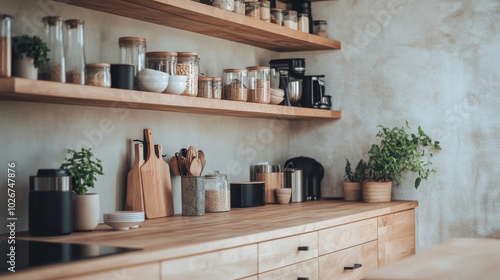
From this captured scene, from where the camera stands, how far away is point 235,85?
3295 mm

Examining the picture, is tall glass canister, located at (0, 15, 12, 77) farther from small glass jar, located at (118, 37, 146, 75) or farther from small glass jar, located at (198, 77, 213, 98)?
small glass jar, located at (198, 77, 213, 98)

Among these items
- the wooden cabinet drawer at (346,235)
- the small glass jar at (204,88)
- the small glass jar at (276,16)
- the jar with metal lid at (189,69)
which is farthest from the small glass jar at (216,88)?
the wooden cabinet drawer at (346,235)

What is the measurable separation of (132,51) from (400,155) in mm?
1867

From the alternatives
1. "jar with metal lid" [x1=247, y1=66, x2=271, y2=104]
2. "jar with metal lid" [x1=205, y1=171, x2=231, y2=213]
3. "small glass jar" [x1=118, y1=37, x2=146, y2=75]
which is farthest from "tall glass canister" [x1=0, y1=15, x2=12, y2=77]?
"jar with metal lid" [x1=247, y1=66, x2=271, y2=104]

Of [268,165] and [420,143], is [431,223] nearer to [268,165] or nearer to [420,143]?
[420,143]

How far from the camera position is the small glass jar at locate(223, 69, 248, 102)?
3.29 meters

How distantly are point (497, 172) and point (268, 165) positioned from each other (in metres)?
1.33

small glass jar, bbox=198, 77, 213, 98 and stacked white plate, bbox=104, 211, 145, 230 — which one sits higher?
small glass jar, bbox=198, 77, 213, 98

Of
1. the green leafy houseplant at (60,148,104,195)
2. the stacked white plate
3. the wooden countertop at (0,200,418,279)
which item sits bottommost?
the wooden countertop at (0,200,418,279)

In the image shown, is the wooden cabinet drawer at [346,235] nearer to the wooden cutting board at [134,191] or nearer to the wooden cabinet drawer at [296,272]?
the wooden cabinet drawer at [296,272]

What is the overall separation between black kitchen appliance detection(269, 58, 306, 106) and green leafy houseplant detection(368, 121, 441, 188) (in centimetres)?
58

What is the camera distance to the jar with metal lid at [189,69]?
2.93 meters

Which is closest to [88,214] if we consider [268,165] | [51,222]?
[51,222]

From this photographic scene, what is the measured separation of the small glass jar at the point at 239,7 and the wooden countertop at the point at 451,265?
1731 millimetres
